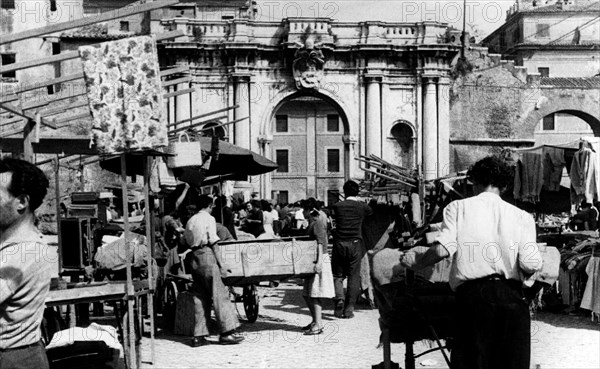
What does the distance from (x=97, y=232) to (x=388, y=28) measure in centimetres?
2798

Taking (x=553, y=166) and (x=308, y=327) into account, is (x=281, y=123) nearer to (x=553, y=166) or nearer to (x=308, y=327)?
(x=553, y=166)

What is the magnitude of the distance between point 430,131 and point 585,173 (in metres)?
24.5

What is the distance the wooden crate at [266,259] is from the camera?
10.3m

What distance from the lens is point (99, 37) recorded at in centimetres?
4216

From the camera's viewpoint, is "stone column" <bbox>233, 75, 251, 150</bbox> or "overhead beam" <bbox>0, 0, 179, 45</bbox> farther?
"stone column" <bbox>233, 75, 251, 150</bbox>

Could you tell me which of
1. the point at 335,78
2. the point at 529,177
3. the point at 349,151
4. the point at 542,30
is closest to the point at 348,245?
the point at 529,177

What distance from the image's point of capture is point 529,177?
49.8 feet

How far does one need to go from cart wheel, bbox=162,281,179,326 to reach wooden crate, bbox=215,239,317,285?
180cm

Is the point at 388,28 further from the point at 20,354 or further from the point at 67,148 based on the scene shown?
the point at 20,354

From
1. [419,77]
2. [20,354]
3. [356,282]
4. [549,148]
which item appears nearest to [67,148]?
[356,282]

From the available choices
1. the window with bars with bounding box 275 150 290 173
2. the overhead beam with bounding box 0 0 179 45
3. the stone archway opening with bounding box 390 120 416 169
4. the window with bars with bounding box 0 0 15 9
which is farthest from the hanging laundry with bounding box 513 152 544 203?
the window with bars with bounding box 275 150 290 173

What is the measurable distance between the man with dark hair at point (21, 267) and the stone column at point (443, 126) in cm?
3478

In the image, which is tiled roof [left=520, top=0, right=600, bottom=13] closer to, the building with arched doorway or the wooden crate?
the building with arched doorway

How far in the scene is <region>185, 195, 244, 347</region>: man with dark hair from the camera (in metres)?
9.97
